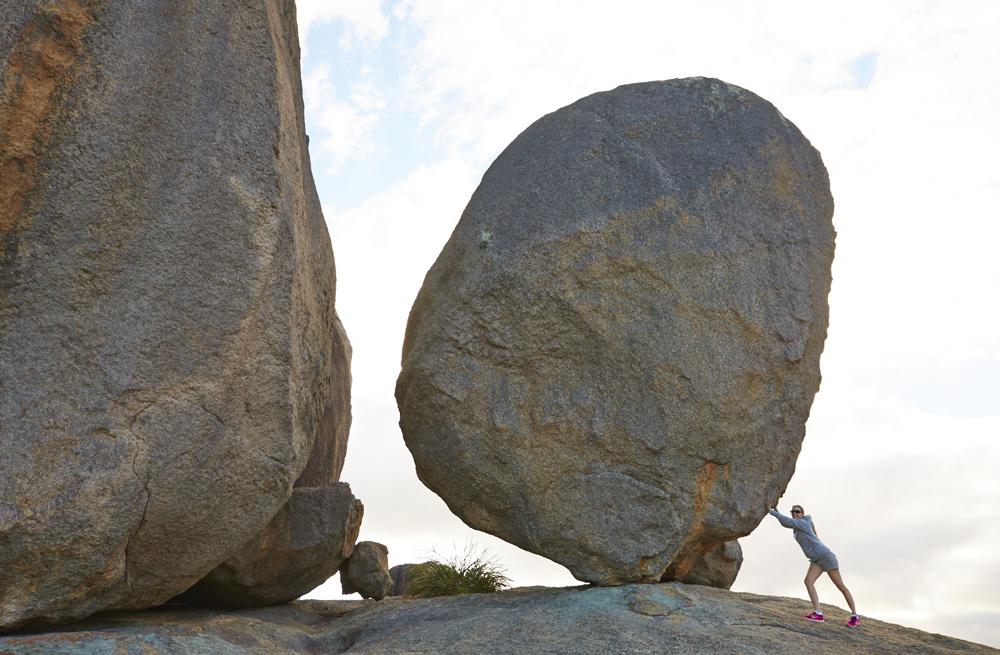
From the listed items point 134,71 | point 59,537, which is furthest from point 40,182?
point 59,537

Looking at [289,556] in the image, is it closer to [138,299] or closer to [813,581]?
[138,299]

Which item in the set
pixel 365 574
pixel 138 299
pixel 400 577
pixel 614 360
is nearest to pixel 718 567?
pixel 614 360

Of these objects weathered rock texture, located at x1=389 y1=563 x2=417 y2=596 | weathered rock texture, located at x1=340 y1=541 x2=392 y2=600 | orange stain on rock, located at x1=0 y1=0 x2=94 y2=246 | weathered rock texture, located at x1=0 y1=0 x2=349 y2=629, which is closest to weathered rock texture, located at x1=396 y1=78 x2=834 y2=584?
weathered rock texture, located at x1=0 y1=0 x2=349 y2=629

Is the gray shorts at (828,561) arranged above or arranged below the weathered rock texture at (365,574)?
above

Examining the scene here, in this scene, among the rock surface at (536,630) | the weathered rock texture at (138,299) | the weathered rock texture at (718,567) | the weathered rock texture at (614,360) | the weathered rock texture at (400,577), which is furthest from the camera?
the weathered rock texture at (400,577)

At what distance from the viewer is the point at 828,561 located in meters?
8.54

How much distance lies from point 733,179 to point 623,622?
3850 millimetres

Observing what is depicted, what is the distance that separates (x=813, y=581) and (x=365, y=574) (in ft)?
14.0

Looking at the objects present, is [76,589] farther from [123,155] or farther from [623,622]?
[623,622]

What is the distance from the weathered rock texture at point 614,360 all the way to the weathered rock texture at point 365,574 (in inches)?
72.7

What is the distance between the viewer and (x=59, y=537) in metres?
6.63

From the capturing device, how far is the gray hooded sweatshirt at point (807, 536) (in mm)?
8594

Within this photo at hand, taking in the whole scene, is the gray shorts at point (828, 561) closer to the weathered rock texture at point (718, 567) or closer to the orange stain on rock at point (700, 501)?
the orange stain on rock at point (700, 501)

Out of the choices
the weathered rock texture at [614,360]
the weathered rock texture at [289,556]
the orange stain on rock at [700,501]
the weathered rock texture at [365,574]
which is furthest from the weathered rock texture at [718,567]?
the weathered rock texture at [289,556]
